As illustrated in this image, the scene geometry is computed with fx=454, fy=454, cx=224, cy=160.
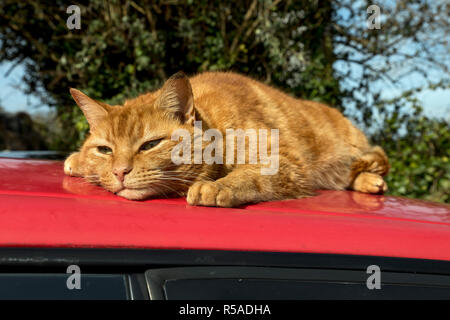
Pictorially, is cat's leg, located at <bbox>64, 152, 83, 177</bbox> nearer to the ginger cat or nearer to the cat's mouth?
→ the ginger cat

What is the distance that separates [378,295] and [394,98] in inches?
222

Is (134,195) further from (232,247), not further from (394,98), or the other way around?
(394,98)

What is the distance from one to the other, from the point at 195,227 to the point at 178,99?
108 centimetres

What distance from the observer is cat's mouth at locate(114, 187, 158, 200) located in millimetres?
1708

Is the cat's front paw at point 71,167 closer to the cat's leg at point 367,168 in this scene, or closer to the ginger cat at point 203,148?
the ginger cat at point 203,148

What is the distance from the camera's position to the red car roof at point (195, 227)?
1.08 meters

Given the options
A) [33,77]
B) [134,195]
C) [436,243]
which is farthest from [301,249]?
[33,77]
